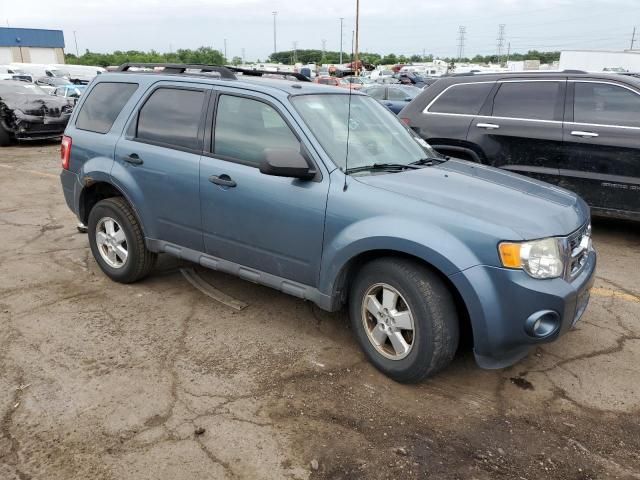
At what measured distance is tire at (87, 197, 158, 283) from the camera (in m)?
4.60

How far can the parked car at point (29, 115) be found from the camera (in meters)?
13.4

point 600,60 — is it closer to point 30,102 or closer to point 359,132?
point 30,102

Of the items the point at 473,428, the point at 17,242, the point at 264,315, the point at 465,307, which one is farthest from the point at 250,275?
the point at 17,242

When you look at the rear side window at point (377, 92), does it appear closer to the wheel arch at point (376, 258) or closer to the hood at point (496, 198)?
the hood at point (496, 198)

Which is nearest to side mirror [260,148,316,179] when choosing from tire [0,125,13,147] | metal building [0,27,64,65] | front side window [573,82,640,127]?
front side window [573,82,640,127]

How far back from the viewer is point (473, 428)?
2988mm

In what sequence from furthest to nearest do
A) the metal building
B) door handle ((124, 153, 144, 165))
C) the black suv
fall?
A: the metal building, the black suv, door handle ((124, 153, 144, 165))

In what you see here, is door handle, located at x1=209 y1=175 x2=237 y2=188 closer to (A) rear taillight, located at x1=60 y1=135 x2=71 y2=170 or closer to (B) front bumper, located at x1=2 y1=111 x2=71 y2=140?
(A) rear taillight, located at x1=60 y1=135 x2=71 y2=170

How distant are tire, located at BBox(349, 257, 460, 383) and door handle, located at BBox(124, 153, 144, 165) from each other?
81.3 inches

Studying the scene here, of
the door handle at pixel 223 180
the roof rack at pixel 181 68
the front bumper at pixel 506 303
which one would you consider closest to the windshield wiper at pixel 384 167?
the door handle at pixel 223 180

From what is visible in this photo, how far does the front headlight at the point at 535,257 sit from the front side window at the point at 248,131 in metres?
1.50

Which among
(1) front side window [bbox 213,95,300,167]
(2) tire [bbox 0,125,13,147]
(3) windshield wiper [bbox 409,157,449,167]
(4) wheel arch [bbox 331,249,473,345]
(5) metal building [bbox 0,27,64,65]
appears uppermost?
(5) metal building [bbox 0,27,64,65]

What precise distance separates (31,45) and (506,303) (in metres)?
79.5

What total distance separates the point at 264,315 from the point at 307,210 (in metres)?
1.15
